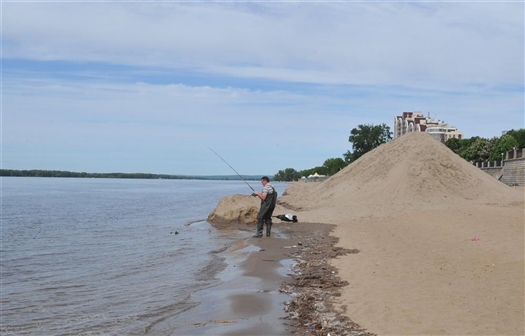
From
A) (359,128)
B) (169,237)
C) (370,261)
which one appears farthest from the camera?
(359,128)

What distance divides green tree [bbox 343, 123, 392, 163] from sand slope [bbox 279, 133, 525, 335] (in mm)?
47065

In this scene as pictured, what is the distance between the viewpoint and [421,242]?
1463cm

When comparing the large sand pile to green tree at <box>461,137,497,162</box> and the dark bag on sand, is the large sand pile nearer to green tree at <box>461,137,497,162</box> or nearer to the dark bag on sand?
the dark bag on sand

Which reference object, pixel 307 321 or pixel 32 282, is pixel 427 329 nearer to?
pixel 307 321

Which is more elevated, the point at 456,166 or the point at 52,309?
the point at 456,166

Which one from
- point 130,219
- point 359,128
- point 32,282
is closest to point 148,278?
point 32,282

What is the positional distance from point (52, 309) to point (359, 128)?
76.3 m

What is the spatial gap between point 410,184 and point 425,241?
12737mm

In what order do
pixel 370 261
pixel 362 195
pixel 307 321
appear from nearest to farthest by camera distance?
pixel 307 321 → pixel 370 261 → pixel 362 195

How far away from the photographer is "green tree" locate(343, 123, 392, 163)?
8119cm

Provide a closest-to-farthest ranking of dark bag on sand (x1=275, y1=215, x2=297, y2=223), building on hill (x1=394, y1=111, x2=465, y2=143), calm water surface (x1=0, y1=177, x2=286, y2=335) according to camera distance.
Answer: calm water surface (x1=0, y1=177, x2=286, y2=335), dark bag on sand (x1=275, y1=215, x2=297, y2=223), building on hill (x1=394, y1=111, x2=465, y2=143)

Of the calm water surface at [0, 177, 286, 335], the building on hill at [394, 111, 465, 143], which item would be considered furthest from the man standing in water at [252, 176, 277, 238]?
the building on hill at [394, 111, 465, 143]

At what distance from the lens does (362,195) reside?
28422 mm

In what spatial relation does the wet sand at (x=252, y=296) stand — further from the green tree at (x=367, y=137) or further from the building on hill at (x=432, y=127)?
the building on hill at (x=432, y=127)
